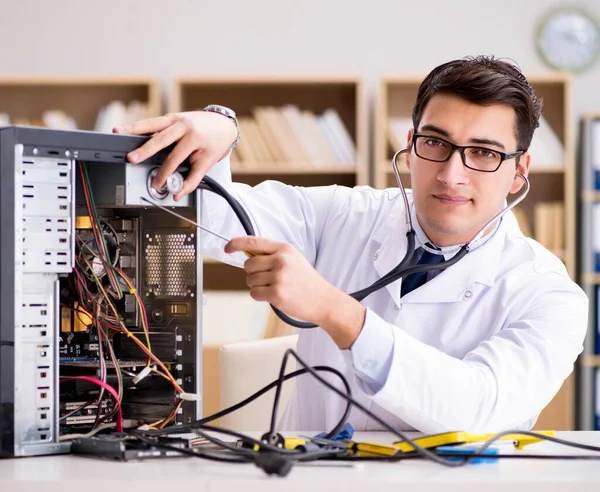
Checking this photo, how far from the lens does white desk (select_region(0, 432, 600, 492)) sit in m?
0.81

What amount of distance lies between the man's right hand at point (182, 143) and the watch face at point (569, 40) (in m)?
3.16

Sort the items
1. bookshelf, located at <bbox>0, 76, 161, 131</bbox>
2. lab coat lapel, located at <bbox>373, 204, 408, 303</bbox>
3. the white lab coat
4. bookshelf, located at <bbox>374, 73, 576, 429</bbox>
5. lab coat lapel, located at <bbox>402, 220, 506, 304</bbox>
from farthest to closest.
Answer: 1. bookshelf, located at <bbox>0, 76, 161, 131</bbox>
2. bookshelf, located at <bbox>374, 73, 576, 429</bbox>
3. lab coat lapel, located at <bbox>373, 204, 408, 303</bbox>
4. lab coat lapel, located at <bbox>402, 220, 506, 304</bbox>
5. the white lab coat

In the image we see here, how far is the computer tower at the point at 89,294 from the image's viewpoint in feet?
3.15

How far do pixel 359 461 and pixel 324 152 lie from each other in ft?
9.42

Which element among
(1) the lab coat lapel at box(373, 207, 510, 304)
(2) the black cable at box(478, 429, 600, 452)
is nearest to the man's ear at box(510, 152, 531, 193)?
(1) the lab coat lapel at box(373, 207, 510, 304)

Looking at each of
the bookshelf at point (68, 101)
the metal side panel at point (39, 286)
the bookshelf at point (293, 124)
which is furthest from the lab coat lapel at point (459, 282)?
the bookshelf at point (68, 101)

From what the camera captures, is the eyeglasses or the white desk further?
the eyeglasses

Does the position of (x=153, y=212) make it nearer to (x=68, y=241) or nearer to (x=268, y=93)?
(x=68, y=241)

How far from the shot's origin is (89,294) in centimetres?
112

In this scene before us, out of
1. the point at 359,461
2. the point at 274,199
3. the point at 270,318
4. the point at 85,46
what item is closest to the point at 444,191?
the point at 274,199

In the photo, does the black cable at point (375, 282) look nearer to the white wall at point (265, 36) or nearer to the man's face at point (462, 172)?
the man's face at point (462, 172)

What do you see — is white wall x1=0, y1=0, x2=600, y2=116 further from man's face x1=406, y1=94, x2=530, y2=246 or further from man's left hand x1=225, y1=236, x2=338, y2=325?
man's left hand x1=225, y1=236, x2=338, y2=325

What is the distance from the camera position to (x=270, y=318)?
3.41 m

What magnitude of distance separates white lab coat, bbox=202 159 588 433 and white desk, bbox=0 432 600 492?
160 millimetres
